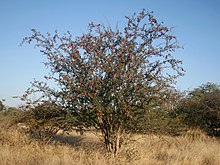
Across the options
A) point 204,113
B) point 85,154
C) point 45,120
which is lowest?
point 85,154

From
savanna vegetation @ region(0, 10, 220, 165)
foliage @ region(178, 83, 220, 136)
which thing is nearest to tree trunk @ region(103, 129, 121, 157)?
savanna vegetation @ region(0, 10, 220, 165)

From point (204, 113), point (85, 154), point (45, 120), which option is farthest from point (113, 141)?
point (204, 113)

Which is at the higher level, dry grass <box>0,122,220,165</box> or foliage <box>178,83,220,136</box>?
foliage <box>178,83,220,136</box>

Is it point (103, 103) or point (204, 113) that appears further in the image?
point (204, 113)

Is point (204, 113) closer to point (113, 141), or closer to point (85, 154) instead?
point (113, 141)

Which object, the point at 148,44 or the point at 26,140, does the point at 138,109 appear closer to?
the point at 148,44

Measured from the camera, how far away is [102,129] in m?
7.04

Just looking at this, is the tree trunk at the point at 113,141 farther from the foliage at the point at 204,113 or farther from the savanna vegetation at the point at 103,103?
the foliage at the point at 204,113

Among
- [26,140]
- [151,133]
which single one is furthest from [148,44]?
[26,140]

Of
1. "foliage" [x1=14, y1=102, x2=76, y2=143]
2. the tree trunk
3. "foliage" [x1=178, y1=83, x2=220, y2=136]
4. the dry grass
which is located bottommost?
the dry grass

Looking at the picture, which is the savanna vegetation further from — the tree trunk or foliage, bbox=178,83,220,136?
foliage, bbox=178,83,220,136

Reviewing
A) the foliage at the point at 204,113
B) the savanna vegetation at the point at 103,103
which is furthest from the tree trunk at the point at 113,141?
the foliage at the point at 204,113

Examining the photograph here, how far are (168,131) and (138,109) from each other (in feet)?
5.94

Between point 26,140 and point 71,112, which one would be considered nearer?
point 71,112
